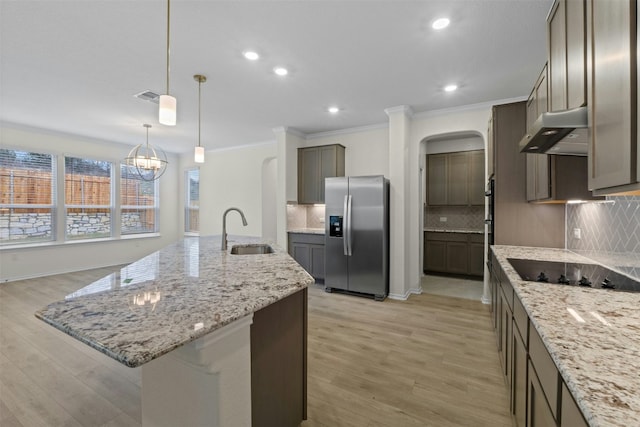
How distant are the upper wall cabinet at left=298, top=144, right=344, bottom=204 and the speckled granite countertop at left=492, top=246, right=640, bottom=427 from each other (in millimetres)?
3819

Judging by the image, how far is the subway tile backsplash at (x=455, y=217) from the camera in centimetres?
563

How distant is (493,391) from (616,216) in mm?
1462

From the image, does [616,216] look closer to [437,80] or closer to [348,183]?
[437,80]

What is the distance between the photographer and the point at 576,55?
4.57 feet

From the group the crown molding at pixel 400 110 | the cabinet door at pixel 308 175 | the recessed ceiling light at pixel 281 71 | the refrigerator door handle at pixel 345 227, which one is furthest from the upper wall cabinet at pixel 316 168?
the recessed ceiling light at pixel 281 71

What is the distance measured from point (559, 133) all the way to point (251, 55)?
8.33 feet

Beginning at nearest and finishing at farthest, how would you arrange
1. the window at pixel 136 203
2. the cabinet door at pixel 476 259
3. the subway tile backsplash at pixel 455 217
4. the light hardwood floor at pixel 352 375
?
the light hardwood floor at pixel 352 375
the cabinet door at pixel 476 259
the subway tile backsplash at pixel 455 217
the window at pixel 136 203

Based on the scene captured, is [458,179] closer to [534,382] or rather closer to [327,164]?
[327,164]

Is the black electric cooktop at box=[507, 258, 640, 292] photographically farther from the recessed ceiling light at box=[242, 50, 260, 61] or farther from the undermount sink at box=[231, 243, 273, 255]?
the recessed ceiling light at box=[242, 50, 260, 61]

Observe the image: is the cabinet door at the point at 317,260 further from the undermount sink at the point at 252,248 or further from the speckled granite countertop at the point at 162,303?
the speckled granite countertop at the point at 162,303

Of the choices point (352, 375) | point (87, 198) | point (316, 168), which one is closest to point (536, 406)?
point (352, 375)

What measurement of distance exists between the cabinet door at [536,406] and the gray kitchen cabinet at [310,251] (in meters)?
3.81

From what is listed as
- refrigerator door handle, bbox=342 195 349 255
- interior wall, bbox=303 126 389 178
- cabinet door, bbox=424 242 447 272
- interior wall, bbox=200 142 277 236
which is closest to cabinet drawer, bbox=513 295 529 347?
refrigerator door handle, bbox=342 195 349 255

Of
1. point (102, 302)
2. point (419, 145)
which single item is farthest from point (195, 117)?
point (102, 302)
